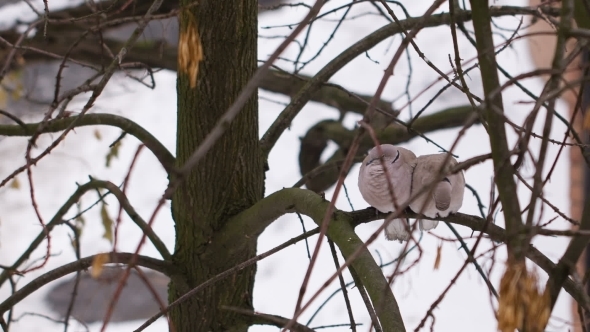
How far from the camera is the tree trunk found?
804 millimetres

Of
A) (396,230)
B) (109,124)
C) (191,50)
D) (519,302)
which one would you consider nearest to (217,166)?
(109,124)

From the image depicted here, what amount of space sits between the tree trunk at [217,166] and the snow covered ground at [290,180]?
2.90 ft

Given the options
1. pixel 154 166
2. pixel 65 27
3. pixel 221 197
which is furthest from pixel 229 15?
pixel 154 166

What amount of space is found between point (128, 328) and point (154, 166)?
57 centimetres

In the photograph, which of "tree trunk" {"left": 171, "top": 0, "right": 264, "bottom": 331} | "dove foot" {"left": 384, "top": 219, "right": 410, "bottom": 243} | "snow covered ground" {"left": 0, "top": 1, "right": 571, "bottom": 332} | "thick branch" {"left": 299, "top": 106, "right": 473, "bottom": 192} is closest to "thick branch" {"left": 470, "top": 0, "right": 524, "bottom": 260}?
"dove foot" {"left": 384, "top": 219, "right": 410, "bottom": 243}

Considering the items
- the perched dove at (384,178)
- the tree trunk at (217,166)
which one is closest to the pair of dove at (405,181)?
the perched dove at (384,178)

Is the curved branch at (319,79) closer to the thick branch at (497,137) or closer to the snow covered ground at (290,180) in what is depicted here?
the thick branch at (497,137)

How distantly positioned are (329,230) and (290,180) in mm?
1359

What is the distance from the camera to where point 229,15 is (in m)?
0.80

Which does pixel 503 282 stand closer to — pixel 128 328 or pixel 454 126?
pixel 454 126

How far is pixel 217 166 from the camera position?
84 cm

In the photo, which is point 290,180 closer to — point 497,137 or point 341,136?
point 341,136

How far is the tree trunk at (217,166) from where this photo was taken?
80 cm

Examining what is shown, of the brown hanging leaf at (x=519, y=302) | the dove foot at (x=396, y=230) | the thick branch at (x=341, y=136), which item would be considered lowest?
the brown hanging leaf at (x=519, y=302)
